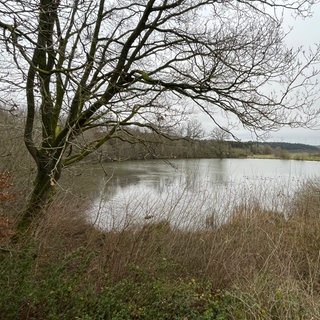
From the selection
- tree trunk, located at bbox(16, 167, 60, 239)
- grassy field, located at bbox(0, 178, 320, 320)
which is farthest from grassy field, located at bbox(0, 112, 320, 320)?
tree trunk, located at bbox(16, 167, 60, 239)

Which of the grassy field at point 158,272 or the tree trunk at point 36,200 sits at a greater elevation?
the tree trunk at point 36,200

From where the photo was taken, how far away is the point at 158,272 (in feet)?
12.5

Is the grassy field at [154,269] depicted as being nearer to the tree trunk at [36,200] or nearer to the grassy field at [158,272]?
the grassy field at [158,272]

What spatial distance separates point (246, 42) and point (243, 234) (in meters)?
3.47

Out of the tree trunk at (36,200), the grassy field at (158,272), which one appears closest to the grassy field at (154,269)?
the grassy field at (158,272)

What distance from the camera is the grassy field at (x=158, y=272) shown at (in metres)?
2.87

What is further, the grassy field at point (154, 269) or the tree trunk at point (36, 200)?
the tree trunk at point (36, 200)

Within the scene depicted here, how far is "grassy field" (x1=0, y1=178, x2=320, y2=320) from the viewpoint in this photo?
2.87 meters

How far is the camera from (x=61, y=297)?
290cm

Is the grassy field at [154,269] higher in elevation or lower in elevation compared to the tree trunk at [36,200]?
lower

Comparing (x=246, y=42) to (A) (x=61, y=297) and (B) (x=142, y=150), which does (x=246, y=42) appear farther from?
(A) (x=61, y=297)

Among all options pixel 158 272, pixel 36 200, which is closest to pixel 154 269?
pixel 158 272

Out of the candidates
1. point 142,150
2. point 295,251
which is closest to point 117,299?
point 142,150

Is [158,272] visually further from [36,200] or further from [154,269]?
[36,200]
